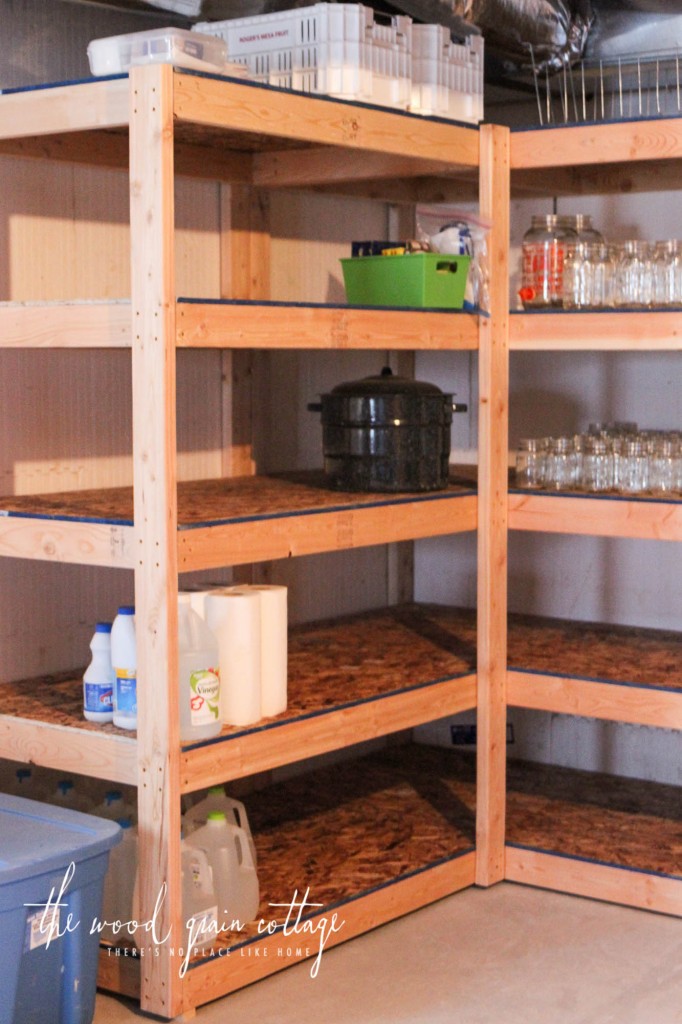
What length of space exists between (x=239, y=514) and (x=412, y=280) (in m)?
0.94

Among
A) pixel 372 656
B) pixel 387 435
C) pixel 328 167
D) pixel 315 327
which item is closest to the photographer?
pixel 315 327

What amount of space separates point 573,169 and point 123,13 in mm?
1421

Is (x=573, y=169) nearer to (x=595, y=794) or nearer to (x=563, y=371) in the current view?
(x=563, y=371)

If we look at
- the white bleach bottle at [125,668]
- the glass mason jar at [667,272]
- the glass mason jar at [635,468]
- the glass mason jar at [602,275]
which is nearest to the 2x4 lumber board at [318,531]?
the white bleach bottle at [125,668]

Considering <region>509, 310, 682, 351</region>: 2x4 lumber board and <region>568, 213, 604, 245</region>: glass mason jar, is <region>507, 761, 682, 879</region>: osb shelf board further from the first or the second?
<region>568, 213, 604, 245</region>: glass mason jar

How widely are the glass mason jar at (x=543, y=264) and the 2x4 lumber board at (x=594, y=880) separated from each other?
1.62 meters

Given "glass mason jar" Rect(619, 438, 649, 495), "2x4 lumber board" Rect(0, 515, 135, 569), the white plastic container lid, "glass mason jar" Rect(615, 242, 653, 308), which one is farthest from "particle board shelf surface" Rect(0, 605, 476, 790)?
the white plastic container lid

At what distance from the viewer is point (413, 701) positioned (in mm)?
4031

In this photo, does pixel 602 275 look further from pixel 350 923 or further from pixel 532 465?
pixel 350 923

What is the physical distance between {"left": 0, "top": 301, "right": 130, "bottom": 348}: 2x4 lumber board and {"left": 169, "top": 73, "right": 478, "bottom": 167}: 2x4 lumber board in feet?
1.54

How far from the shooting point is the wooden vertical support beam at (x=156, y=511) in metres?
3.13

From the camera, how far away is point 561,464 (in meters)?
4.20

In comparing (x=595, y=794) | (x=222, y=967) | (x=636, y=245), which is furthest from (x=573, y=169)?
(x=222, y=967)

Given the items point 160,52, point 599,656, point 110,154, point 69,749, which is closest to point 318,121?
point 160,52
